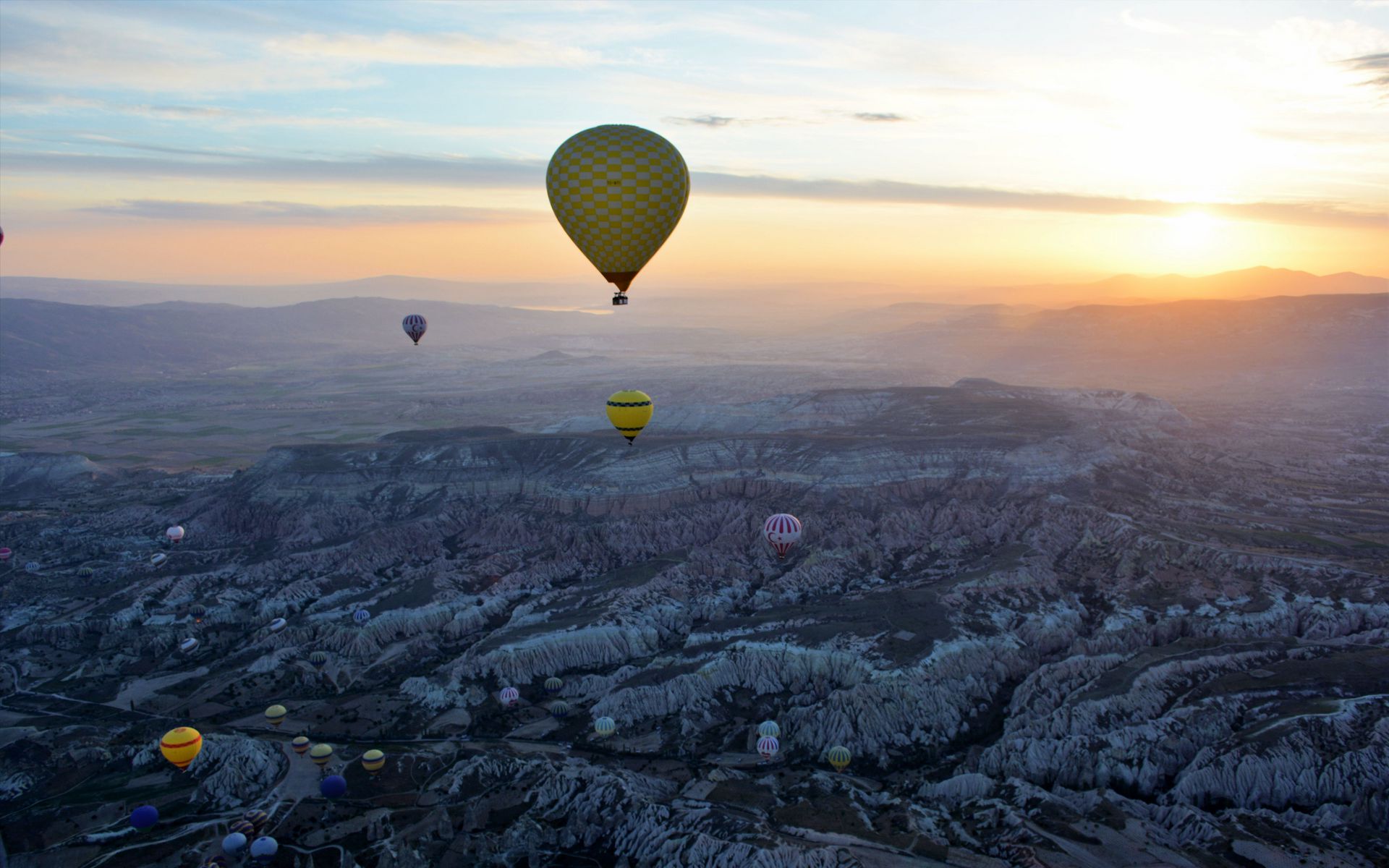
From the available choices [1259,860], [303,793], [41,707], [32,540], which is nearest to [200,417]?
[32,540]

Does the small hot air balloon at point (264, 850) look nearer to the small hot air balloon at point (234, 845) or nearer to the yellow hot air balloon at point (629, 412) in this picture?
the small hot air balloon at point (234, 845)

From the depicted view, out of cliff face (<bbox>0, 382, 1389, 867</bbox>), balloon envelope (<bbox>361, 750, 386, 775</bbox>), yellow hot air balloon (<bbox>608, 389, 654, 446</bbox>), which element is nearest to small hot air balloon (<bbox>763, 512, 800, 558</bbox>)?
cliff face (<bbox>0, 382, 1389, 867</bbox>)

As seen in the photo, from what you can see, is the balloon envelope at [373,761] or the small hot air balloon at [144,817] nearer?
the small hot air balloon at [144,817]

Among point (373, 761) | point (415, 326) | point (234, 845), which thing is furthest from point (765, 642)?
point (415, 326)

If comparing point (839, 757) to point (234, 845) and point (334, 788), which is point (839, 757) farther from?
point (234, 845)

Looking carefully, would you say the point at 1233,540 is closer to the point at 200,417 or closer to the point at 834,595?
the point at 834,595

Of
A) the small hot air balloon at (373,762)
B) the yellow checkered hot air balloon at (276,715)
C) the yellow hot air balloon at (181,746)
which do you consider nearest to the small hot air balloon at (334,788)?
the small hot air balloon at (373,762)
